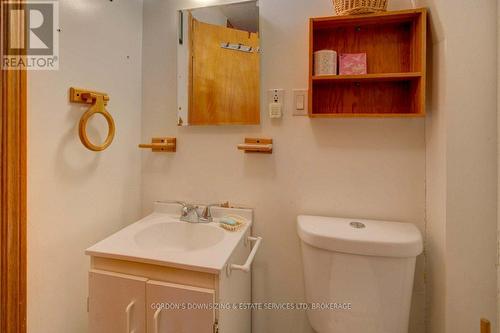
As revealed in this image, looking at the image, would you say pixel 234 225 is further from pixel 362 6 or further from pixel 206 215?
pixel 362 6

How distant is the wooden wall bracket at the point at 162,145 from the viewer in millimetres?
1319

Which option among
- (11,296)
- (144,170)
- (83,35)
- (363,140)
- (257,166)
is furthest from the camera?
(144,170)

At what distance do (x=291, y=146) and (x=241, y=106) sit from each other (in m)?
0.30

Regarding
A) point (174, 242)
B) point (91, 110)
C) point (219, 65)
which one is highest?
point (219, 65)

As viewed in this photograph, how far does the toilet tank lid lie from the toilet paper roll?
0.62 meters

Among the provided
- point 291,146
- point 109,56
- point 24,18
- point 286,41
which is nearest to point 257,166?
point 291,146

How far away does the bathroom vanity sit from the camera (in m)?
0.82

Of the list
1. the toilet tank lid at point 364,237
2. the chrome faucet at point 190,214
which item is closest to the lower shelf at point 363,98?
the toilet tank lid at point 364,237

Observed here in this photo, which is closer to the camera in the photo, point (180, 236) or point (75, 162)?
point (75, 162)

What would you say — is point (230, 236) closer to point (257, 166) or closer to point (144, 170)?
point (257, 166)

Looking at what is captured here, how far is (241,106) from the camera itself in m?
1.25

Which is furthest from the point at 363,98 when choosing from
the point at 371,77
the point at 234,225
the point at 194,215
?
the point at 194,215

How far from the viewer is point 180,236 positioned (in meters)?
1.22

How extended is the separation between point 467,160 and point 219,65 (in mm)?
1069
